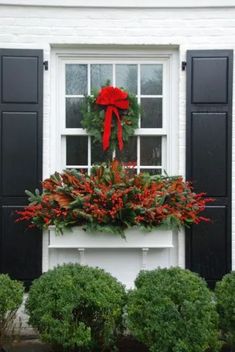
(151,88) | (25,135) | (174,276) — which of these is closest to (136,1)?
(151,88)

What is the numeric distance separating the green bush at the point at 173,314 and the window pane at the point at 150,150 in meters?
1.56

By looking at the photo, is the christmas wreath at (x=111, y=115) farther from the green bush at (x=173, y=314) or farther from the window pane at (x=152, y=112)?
the green bush at (x=173, y=314)

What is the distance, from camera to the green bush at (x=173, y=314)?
4477 millimetres

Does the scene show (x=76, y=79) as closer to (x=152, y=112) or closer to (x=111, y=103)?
(x=111, y=103)

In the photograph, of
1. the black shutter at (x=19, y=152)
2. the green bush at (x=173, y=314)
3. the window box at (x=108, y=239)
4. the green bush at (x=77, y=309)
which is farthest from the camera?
the black shutter at (x=19, y=152)

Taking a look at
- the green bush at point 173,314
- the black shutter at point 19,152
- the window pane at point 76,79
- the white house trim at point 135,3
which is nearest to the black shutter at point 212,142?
the white house trim at point 135,3

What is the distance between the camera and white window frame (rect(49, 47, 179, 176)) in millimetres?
5875

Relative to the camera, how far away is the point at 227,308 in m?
4.72

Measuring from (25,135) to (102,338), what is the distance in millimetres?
2188

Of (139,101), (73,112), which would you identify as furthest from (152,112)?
(73,112)

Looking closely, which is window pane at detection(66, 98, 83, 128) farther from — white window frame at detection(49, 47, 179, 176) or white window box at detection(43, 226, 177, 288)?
white window box at detection(43, 226, 177, 288)

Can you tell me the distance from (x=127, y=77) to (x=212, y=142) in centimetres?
116

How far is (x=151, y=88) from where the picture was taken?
598cm

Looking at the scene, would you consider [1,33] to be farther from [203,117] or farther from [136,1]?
Result: [203,117]
